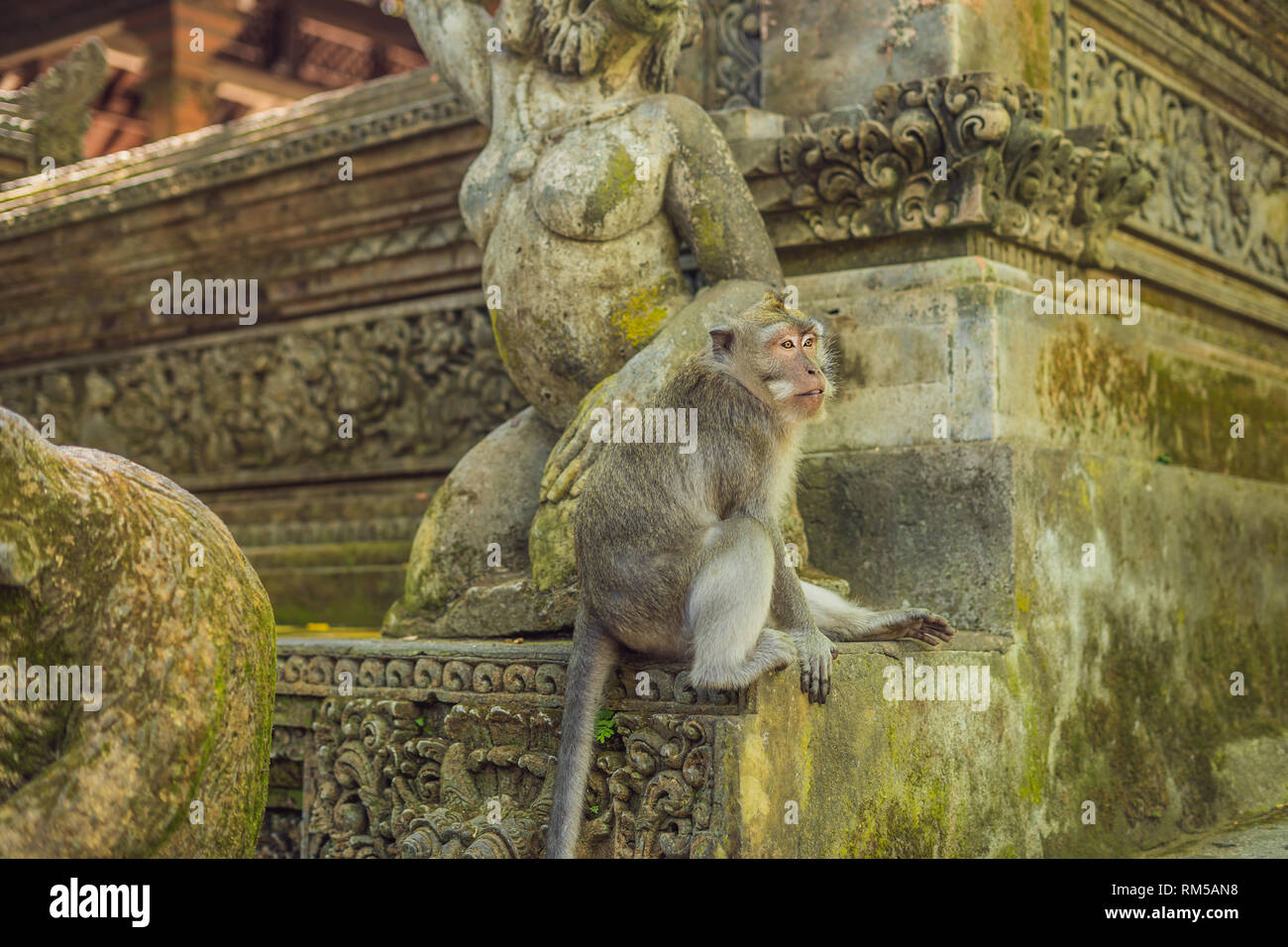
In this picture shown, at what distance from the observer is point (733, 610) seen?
3.64 meters

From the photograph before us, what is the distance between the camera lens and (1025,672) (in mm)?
4855

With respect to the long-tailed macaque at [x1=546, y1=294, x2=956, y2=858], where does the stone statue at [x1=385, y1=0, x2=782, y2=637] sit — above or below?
above

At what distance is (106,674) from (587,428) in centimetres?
209

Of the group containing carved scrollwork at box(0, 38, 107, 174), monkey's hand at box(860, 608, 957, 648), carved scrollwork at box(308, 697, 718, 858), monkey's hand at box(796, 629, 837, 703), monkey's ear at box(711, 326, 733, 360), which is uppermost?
carved scrollwork at box(0, 38, 107, 174)

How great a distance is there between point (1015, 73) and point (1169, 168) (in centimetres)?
141

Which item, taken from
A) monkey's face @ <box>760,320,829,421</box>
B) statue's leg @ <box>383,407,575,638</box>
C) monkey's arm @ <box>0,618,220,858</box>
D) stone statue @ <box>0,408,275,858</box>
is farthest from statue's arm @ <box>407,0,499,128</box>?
monkey's arm @ <box>0,618,220,858</box>

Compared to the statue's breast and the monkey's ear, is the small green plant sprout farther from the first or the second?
the statue's breast

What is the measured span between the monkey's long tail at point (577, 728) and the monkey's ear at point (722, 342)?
78cm

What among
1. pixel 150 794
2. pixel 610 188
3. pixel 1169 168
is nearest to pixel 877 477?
pixel 610 188

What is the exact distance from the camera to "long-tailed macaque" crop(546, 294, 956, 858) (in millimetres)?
3713

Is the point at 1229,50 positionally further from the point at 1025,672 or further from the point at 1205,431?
the point at 1025,672

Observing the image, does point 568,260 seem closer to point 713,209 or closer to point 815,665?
point 713,209

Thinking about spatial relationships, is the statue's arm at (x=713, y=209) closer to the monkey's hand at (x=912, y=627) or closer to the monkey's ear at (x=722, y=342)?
the monkey's ear at (x=722, y=342)

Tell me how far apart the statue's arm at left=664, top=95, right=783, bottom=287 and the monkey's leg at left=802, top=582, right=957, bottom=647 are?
1.11 metres
